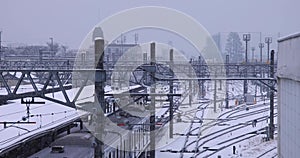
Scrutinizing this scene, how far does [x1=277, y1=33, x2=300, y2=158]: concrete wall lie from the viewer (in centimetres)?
486

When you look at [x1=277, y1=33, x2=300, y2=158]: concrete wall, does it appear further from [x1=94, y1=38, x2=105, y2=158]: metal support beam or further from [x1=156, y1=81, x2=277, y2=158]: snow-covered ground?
[x1=156, y1=81, x2=277, y2=158]: snow-covered ground

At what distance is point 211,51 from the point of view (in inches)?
1157

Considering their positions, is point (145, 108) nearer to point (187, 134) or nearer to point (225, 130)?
point (187, 134)

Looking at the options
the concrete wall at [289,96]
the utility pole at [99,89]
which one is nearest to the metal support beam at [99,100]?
the utility pole at [99,89]

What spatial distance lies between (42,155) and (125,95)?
203 inches

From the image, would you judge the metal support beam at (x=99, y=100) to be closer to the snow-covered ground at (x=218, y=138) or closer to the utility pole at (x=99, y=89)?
the utility pole at (x=99, y=89)

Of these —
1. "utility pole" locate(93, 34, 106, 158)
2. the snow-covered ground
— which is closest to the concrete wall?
"utility pole" locate(93, 34, 106, 158)

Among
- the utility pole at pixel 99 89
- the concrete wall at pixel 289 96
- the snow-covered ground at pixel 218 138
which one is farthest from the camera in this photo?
the snow-covered ground at pixel 218 138

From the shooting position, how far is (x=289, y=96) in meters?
5.48

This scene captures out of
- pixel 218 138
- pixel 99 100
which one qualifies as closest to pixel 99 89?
pixel 99 100

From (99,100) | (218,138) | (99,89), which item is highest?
(99,89)

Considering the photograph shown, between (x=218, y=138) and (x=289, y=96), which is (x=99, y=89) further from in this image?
(x=218, y=138)

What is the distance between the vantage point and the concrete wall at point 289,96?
191 inches

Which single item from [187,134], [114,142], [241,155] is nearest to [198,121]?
[187,134]
